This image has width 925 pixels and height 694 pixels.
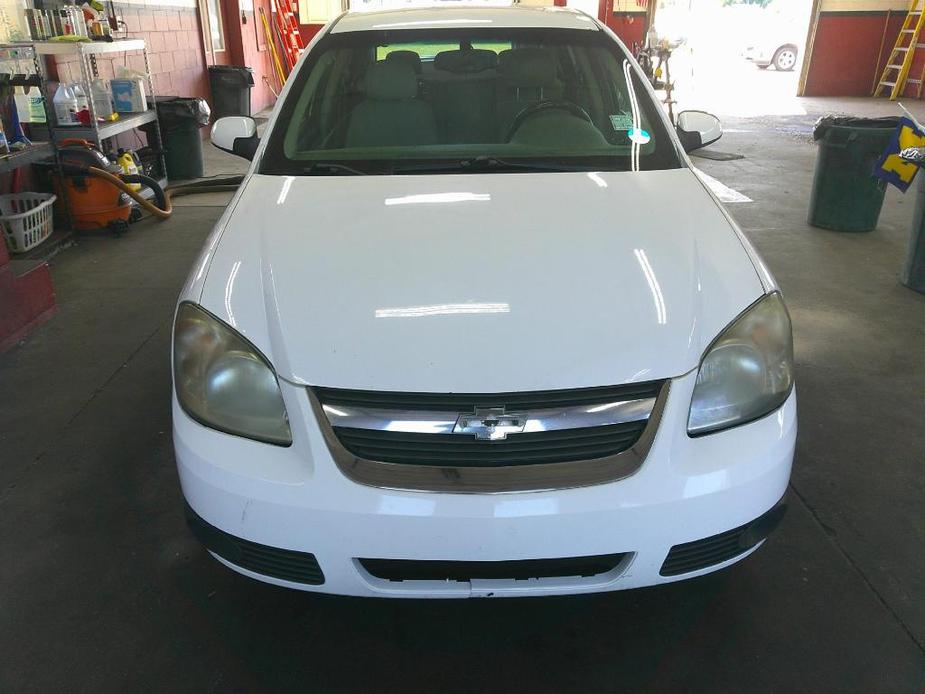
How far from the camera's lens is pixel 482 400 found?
1378 millimetres

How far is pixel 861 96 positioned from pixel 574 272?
14.5 m

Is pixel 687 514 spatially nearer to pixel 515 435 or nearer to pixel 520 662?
pixel 515 435

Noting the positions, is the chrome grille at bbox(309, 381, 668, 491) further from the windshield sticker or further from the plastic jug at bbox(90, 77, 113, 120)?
the plastic jug at bbox(90, 77, 113, 120)

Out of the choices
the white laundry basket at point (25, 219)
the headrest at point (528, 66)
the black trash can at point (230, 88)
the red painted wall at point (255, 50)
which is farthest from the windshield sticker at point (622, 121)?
the red painted wall at point (255, 50)

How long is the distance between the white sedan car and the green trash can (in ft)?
12.7

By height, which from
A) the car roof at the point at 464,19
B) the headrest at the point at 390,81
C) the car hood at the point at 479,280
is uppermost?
the car roof at the point at 464,19

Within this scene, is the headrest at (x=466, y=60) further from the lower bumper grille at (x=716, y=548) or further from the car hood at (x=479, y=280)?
the lower bumper grille at (x=716, y=548)

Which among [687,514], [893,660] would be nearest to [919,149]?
[893,660]

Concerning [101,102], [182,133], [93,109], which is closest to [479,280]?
[93,109]

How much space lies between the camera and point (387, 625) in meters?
1.78

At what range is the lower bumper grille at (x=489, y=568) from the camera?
4.63 feet

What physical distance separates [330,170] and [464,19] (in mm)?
855

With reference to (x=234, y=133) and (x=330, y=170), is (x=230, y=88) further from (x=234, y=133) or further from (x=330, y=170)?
(x=330, y=170)

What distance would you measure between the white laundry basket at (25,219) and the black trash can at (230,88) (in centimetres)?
424
